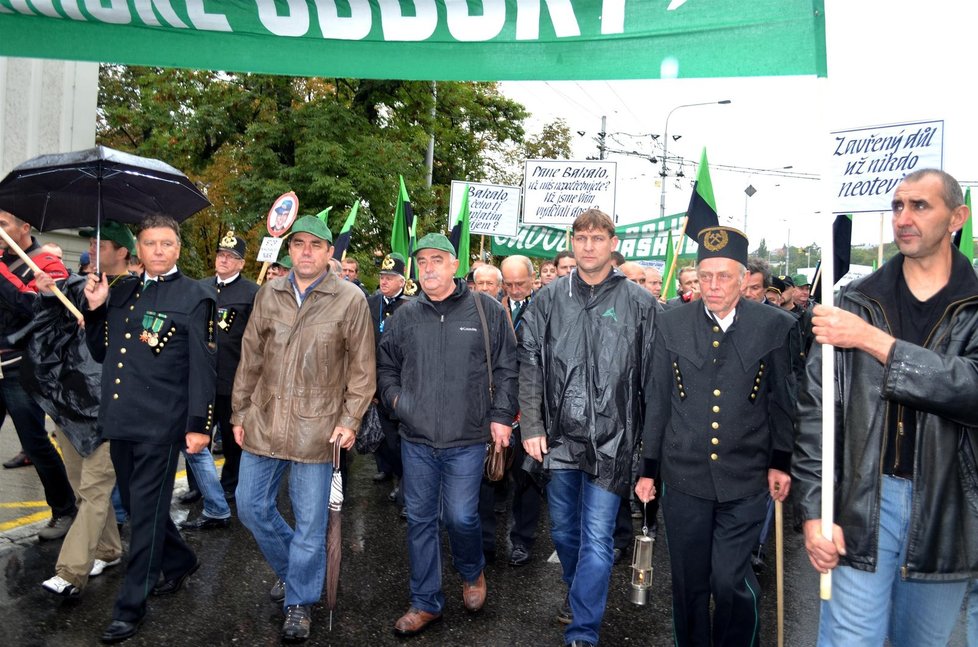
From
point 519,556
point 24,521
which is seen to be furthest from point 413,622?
point 24,521

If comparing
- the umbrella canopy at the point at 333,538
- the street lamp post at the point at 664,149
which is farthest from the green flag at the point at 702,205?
the street lamp post at the point at 664,149

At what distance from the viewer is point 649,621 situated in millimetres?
4902

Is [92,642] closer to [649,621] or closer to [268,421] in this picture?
[268,421]

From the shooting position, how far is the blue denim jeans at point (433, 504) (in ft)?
15.2

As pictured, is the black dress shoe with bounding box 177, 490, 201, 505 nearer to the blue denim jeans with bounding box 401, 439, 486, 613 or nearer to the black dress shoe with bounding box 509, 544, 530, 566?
the black dress shoe with bounding box 509, 544, 530, 566

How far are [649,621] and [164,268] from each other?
3.58 meters

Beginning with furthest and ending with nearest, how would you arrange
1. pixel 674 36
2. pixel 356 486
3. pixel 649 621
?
pixel 356 486 < pixel 649 621 < pixel 674 36

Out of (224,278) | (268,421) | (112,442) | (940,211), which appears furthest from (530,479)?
(224,278)

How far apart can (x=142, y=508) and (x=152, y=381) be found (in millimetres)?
699

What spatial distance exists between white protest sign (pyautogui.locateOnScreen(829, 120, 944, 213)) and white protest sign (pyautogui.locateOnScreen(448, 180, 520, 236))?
5.06 metres

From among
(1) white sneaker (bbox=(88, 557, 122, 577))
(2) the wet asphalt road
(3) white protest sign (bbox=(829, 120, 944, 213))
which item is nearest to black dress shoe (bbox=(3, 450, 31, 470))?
(2) the wet asphalt road

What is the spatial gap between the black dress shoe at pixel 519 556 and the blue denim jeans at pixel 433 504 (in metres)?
1.18

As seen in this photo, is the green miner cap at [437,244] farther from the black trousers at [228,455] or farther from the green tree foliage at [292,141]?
the green tree foliage at [292,141]

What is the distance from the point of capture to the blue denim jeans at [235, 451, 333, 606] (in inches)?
174
